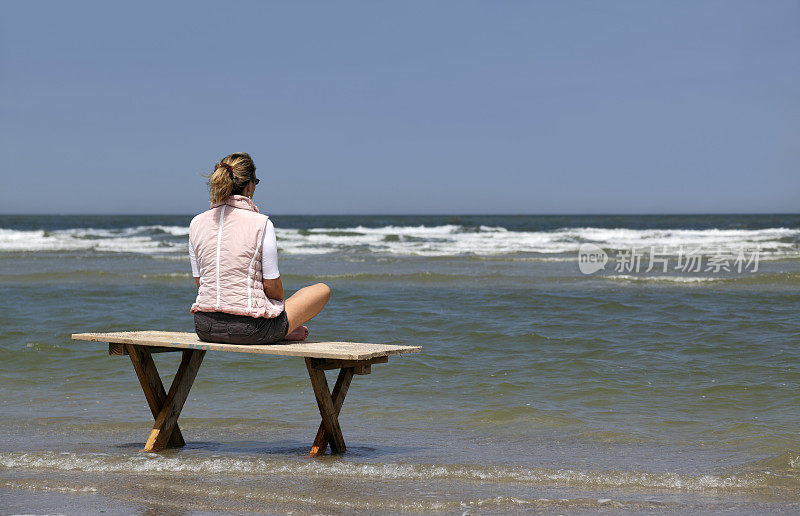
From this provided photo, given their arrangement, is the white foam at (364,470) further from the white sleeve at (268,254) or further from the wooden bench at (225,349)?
the white sleeve at (268,254)

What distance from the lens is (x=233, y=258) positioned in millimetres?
4797

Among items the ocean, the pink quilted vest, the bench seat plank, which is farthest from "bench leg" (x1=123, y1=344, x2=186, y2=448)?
the pink quilted vest

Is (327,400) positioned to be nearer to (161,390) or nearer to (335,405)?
(335,405)

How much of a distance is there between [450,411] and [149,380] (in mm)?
2384

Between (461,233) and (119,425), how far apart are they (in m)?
44.0

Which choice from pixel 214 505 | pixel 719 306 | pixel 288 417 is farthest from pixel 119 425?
pixel 719 306

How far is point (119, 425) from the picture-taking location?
608cm

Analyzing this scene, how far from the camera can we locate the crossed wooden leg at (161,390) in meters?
5.28

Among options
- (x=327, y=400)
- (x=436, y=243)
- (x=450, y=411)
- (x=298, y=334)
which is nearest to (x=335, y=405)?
(x=327, y=400)

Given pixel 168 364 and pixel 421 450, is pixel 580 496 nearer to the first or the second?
pixel 421 450

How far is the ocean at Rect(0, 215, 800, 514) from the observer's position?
173 inches

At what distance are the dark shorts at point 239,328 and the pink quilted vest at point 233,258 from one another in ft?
0.17
